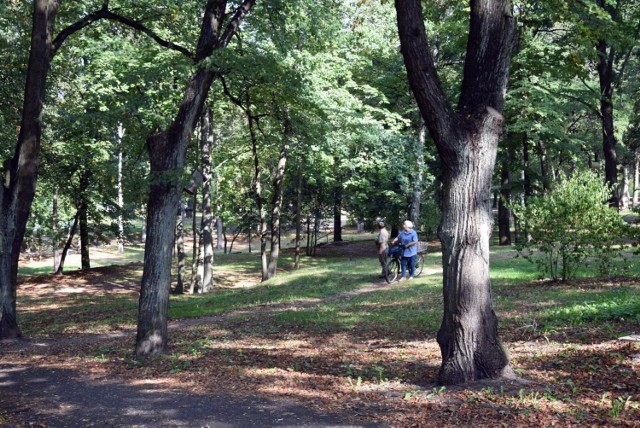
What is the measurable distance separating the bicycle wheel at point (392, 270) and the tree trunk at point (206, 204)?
7755 mm

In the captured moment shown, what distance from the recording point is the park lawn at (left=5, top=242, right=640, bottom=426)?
17.9 ft

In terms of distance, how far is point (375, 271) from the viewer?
833 inches

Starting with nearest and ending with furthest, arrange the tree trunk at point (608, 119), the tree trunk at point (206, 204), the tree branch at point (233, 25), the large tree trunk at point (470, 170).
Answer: the large tree trunk at point (470, 170)
the tree branch at point (233, 25)
the tree trunk at point (206, 204)
the tree trunk at point (608, 119)

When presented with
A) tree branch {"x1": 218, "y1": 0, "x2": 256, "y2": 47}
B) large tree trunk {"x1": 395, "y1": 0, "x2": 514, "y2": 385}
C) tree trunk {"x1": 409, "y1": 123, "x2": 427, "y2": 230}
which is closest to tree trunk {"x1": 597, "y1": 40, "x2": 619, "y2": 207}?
tree trunk {"x1": 409, "y1": 123, "x2": 427, "y2": 230}

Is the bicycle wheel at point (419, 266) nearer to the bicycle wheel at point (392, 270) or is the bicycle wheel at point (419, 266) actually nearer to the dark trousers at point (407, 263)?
the bicycle wheel at point (392, 270)

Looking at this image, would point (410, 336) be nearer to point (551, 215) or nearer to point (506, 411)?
point (506, 411)

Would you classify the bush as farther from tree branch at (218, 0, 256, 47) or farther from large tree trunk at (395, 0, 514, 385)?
tree branch at (218, 0, 256, 47)

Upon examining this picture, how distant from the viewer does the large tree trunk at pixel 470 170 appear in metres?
6.18

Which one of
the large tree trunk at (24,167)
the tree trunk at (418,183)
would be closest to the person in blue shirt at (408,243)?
the tree trunk at (418,183)

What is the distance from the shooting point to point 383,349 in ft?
28.0

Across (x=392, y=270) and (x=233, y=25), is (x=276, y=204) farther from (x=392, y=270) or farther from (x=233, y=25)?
(x=233, y=25)

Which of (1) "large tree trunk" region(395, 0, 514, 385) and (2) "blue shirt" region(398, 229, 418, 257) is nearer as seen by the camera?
(1) "large tree trunk" region(395, 0, 514, 385)

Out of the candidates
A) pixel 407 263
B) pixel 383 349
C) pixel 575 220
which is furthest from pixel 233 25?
pixel 407 263

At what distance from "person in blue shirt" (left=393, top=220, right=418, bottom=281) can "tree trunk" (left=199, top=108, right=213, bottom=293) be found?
824 centimetres
